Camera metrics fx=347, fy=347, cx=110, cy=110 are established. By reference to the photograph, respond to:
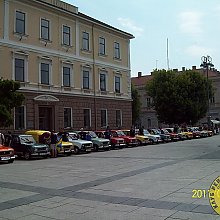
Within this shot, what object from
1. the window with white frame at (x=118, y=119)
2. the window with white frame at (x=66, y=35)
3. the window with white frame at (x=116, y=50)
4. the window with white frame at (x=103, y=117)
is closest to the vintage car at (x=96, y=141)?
the window with white frame at (x=103, y=117)

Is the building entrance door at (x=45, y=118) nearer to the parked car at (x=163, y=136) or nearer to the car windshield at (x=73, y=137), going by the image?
the car windshield at (x=73, y=137)

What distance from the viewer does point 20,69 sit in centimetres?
3212

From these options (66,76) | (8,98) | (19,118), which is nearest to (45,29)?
(66,76)

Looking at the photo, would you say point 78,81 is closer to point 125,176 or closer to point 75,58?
point 75,58

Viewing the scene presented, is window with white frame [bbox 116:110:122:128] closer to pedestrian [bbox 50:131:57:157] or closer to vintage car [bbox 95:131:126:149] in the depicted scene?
vintage car [bbox 95:131:126:149]

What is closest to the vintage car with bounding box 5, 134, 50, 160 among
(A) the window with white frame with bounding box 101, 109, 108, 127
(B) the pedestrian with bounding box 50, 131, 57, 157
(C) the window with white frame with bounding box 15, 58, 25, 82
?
(B) the pedestrian with bounding box 50, 131, 57, 157

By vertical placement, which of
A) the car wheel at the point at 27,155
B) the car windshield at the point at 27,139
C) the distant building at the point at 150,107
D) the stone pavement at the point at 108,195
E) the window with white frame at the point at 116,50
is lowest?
the stone pavement at the point at 108,195

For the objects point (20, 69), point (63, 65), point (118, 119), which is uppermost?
point (63, 65)

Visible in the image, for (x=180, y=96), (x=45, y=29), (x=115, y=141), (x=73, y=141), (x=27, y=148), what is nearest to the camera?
(x=27, y=148)

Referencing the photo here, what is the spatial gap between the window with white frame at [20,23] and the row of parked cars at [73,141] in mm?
10875

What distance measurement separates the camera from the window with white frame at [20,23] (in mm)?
32025

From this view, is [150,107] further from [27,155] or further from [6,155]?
[6,155]

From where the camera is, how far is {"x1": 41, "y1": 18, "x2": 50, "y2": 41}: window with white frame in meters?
34.6

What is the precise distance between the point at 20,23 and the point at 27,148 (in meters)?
15.0
